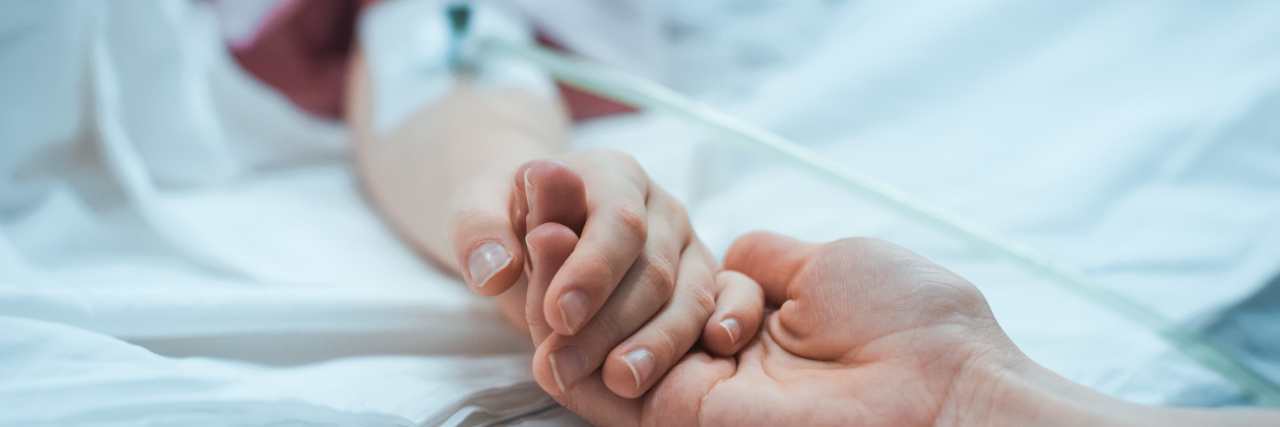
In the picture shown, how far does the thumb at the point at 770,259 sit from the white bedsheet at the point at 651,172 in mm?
80

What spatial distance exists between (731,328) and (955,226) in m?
0.21

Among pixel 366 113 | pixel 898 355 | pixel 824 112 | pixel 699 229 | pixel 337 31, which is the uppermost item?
pixel 337 31

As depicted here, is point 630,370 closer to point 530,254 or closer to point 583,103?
point 530,254

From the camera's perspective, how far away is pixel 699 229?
58 cm

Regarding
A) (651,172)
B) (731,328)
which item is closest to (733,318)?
(731,328)

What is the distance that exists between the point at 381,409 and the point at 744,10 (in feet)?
2.46

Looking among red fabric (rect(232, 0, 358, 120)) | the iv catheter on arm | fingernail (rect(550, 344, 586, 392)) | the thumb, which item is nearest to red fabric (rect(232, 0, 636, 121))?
red fabric (rect(232, 0, 358, 120))

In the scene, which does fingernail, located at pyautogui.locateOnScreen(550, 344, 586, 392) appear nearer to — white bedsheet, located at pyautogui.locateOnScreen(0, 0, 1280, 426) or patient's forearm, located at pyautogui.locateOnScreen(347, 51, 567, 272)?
white bedsheet, located at pyautogui.locateOnScreen(0, 0, 1280, 426)

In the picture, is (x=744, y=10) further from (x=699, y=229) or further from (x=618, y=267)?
(x=618, y=267)

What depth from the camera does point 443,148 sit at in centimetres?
66

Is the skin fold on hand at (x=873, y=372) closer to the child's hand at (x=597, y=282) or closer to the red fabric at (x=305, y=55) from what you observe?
the child's hand at (x=597, y=282)

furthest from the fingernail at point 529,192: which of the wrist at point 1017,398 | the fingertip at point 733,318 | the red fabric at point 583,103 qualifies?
the red fabric at point 583,103

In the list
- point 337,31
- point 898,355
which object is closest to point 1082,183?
point 898,355

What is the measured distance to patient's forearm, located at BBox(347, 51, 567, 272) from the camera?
1.98 feet
